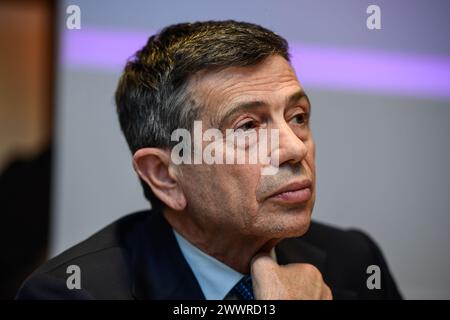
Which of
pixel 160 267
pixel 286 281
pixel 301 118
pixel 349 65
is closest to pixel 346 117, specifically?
pixel 349 65

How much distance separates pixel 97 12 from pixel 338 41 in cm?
61

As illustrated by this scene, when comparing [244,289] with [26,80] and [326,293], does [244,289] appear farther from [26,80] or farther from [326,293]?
[26,80]

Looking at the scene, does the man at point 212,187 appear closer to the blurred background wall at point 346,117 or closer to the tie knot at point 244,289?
the tie knot at point 244,289

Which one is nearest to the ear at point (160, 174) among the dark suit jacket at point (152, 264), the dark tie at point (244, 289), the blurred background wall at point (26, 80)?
the dark suit jacket at point (152, 264)

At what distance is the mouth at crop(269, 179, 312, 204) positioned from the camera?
1.27 metres

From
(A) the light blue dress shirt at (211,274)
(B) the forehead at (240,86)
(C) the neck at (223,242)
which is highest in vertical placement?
(B) the forehead at (240,86)

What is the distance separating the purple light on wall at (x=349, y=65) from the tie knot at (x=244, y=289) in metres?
0.52

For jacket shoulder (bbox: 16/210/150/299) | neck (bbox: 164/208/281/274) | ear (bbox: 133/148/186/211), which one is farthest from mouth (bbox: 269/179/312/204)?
jacket shoulder (bbox: 16/210/150/299)

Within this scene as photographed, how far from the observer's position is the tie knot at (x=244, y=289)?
4.62 ft

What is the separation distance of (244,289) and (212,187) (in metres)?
0.27

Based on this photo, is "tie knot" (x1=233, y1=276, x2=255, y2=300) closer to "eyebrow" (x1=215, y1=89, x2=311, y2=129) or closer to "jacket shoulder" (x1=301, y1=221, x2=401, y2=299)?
"jacket shoulder" (x1=301, y1=221, x2=401, y2=299)

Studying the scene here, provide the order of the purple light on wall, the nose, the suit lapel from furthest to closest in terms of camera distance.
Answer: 1. the purple light on wall
2. the suit lapel
3. the nose

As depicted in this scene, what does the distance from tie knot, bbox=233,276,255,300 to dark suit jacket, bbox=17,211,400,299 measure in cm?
9

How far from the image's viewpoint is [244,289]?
1417mm
